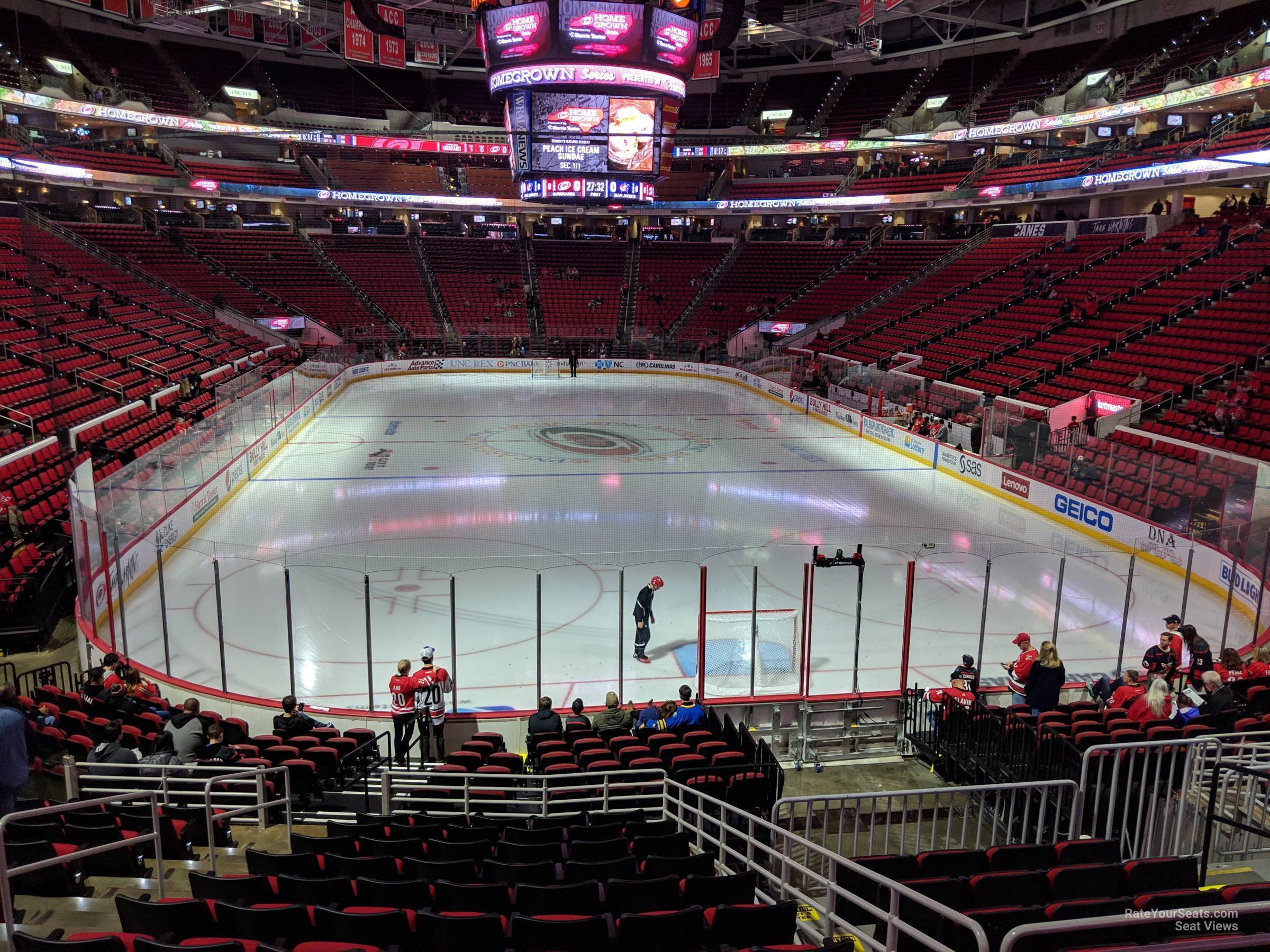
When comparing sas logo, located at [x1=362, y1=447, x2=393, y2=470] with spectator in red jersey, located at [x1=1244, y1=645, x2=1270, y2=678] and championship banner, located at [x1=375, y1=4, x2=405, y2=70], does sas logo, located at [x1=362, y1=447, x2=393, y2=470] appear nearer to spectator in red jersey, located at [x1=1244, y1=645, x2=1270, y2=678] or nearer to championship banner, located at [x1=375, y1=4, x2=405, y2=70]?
championship banner, located at [x1=375, y1=4, x2=405, y2=70]

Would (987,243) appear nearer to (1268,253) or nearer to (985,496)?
(1268,253)

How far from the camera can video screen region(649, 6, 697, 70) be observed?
74.2 ft

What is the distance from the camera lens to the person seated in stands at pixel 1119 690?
8336mm

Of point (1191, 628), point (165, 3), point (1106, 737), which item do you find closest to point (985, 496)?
point (1191, 628)

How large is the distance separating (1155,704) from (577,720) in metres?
5.23

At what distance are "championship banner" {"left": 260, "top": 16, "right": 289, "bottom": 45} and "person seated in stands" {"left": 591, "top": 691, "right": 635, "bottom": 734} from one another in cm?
4355

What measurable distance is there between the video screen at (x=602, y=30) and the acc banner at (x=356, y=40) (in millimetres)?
10662

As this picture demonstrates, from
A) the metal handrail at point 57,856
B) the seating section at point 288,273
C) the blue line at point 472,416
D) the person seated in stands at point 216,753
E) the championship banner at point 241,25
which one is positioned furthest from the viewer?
the seating section at point 288,273

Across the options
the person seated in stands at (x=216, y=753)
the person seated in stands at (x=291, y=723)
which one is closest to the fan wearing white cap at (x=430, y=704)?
the person seated in stands at (x=291, y=723)

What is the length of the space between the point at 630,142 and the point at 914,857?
22689 millimetres

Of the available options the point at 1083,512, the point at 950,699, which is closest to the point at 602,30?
the point at 1083,512

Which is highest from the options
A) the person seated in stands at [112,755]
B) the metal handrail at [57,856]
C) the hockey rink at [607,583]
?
the metal handrail at [57,856]

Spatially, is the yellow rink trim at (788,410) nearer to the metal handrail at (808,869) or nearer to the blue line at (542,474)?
the blue line at (542,474)

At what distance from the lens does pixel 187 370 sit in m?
26.1
